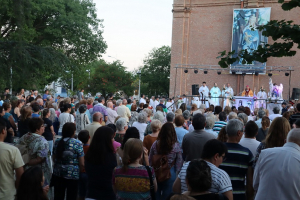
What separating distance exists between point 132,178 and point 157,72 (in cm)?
5065

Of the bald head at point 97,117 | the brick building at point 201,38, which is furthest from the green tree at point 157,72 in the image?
the bald head at point 97,117

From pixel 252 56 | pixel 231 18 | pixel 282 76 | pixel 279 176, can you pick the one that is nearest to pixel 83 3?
pixel 231 18

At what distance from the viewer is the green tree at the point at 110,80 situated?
1715 inches

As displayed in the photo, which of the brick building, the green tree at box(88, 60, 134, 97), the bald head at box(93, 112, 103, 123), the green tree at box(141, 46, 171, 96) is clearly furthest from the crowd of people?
the green tree at box(141, 46, 171, 96)

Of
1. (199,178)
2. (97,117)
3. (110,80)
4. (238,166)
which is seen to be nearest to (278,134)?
(238,166)

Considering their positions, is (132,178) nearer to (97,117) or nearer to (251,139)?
(251,139)

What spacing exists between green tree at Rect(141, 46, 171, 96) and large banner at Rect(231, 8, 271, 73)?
23.7 metres

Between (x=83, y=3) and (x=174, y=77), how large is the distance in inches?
390

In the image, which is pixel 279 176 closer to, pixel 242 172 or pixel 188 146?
pixel 242 172

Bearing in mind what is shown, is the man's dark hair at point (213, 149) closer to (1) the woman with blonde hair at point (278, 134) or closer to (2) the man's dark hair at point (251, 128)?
(1) the woman with blonde hair at point (278, 134)

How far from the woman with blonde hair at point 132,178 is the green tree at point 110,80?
38.8 metres

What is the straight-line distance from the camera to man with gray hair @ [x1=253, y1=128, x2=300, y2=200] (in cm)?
403

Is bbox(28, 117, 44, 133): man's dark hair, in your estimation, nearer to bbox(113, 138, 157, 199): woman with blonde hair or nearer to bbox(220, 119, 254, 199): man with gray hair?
bbox(113, 138, 157, 199): woman with blonde hair

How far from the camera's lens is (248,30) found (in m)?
29.5
